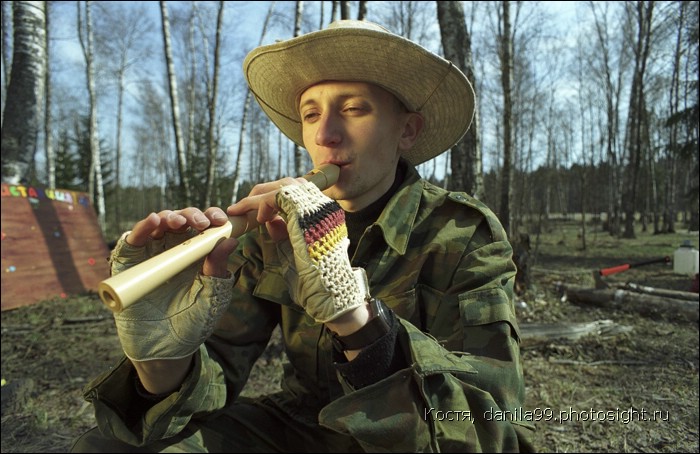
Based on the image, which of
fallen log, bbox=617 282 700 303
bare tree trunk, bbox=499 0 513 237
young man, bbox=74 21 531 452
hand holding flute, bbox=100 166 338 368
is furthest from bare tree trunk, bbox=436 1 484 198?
hand holding flute, bbox=100 166 338 368

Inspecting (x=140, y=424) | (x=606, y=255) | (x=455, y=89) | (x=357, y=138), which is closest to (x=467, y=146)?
(x=455, y=89)

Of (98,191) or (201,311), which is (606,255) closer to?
(201,311)

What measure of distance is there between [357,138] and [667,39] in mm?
25309

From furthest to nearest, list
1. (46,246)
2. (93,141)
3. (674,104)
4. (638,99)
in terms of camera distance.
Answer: (674,104) → (638,99) → (93,141) → (46,246)

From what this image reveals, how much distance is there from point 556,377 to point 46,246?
24.3ft

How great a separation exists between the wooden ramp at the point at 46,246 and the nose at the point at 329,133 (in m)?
6.44

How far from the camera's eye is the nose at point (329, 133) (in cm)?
171

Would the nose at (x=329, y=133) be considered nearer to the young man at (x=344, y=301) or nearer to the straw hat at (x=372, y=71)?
the young man at (x=344, y=301)

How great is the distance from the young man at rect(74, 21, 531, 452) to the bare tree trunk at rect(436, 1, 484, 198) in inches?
114

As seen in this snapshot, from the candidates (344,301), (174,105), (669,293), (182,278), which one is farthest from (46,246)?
(669,293)

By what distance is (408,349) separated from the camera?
1241 mm

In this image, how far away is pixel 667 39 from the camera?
807 inches

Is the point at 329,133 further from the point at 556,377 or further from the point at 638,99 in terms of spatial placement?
the point at 638,99

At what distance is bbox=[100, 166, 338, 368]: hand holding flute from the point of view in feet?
4.17
